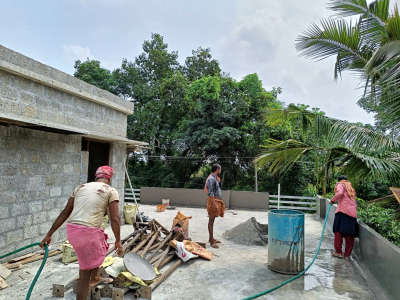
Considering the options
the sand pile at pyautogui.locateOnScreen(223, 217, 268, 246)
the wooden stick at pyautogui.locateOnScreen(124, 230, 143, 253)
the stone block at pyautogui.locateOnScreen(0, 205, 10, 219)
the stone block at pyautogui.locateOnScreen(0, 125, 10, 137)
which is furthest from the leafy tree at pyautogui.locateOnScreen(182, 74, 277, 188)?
the stone block at pyautogui.locateOnScreen(0, 205, 10, 219)

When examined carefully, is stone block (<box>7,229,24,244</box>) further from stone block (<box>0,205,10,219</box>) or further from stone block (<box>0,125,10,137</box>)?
stone block (<box>0,125,10,137</box>)

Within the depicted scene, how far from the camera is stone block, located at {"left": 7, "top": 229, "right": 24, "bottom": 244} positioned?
5402mm

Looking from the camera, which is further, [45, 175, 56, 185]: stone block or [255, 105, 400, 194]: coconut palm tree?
[45, 175, 56, 185]: stone block

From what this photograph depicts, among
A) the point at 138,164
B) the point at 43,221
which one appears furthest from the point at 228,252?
the point at 138,164

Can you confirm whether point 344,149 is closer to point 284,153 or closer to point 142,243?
point 284,153

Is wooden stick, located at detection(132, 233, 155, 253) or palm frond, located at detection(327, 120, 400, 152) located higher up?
palm frond, located at detection(327, 120, 400, 152)

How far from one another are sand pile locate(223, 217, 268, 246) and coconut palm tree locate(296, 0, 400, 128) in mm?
3785

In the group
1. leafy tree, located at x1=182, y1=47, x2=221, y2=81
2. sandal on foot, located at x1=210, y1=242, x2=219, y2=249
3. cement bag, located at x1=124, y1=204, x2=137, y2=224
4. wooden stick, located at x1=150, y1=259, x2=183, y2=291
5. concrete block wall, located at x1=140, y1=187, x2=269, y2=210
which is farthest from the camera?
leafy tree, located at x1=182, y1=47, x2=221, y2=81

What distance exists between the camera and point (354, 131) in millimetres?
5660

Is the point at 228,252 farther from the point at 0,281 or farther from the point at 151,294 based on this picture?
the point at 0,281

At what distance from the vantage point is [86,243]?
3186 mm

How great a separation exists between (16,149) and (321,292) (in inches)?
224

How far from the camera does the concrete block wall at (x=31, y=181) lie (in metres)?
5.36

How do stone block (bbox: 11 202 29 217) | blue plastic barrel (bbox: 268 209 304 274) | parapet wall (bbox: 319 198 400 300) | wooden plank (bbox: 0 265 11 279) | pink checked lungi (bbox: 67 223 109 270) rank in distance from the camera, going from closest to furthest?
pink checked lungi (bbox: 67 223 109 270) → parapet wall (bbox: 319 198 400 300) → wooden plank (bbox: 0 265 11 279) → blue plastic barrel (bbox: 268 209 304 274) → stone block (bbox: 11 202 29 217)
